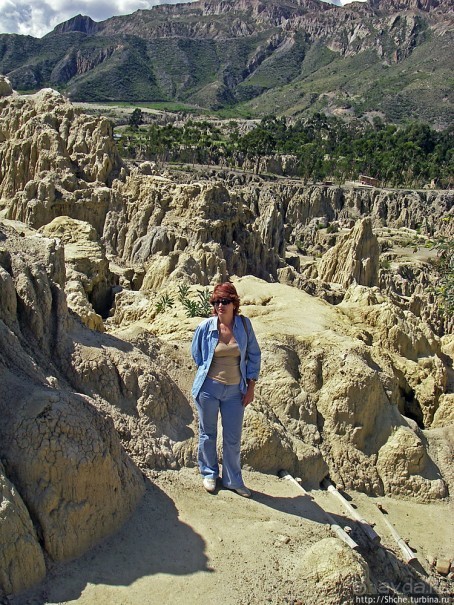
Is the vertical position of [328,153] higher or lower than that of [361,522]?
higher

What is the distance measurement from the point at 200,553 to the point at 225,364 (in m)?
1.90

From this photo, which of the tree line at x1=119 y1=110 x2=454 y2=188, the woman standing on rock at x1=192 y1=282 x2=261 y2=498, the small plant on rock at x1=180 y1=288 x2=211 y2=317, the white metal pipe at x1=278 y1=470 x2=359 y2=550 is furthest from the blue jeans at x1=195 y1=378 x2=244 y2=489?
the tree line at x1=119 y1=110 x2=454 y2=188

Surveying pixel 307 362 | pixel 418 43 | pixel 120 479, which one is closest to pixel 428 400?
pixel 307 362

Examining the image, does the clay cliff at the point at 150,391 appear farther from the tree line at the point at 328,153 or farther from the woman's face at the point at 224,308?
the tree line at the point at 328,153

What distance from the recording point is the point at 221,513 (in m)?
6.62

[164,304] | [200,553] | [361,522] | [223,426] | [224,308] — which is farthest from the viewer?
[164,304]

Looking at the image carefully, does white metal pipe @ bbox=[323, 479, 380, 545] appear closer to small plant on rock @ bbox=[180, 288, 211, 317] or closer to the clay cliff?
the clay cliff

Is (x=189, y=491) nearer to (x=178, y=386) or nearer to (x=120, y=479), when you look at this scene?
(x=120, y=479)

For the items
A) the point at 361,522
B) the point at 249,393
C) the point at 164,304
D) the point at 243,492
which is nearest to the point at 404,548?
the point at 361,522

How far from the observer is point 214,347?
6793 millimetres

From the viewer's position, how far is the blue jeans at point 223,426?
22.6ft

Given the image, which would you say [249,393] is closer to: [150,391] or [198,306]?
[150,391]

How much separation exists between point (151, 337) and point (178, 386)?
55.4 inches

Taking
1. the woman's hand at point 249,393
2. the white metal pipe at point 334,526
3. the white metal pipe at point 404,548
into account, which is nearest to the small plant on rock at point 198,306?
the white metal pipe at point 334,526
